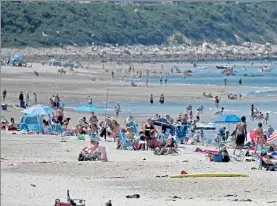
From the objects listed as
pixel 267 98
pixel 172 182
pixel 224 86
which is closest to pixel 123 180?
pixel 172 182

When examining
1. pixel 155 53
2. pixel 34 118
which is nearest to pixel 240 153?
pixel 34 118

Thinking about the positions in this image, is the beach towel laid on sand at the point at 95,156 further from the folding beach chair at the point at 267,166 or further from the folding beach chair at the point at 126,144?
the folding beach chair at the point at 267,166

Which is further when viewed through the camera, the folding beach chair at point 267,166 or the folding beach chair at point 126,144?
the folding beach chair at point 126,144

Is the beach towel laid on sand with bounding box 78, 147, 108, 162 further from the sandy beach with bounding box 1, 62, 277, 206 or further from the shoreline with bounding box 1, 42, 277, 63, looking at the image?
the shoreline with bounding box 1, 42, 277, 63

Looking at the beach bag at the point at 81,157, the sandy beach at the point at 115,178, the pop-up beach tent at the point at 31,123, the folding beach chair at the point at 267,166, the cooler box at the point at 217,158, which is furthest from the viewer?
the pop-up beach tent at the point at 31,123

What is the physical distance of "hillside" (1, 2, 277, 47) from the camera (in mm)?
100750

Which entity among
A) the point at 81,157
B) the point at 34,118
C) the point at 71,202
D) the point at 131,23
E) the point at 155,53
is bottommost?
the point at 71,202

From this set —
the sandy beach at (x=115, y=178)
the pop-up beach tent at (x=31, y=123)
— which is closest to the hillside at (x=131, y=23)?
the pop-up beach tent at (x=31, y=123)

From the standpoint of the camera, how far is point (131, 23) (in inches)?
4675

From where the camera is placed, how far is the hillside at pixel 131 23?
331ft

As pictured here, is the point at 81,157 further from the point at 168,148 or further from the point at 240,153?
the point at 240,153

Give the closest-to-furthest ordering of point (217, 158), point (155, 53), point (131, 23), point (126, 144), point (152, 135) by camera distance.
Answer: point (217, 158) < point (152, 135) < point (126, 144) < point (155, 53) < point (131, 23)

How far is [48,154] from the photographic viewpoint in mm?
19562

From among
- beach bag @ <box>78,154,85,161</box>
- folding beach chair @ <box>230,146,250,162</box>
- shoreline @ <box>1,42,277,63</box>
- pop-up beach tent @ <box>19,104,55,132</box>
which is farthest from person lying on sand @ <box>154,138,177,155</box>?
shoreline @ <box>1,42,277,63</box>
